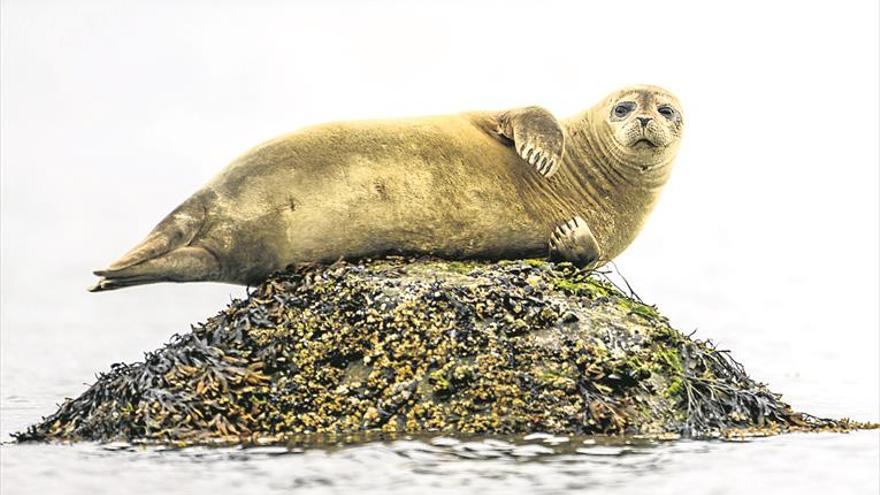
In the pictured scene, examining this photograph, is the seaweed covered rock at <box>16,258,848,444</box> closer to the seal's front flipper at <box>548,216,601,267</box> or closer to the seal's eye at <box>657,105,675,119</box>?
the seal's front flipper at <box>548,216,601,267</box>

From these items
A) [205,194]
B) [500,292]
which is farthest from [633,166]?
[205,194]

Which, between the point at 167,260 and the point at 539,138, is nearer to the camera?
the point at 167,260

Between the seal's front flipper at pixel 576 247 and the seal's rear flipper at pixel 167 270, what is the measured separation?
3.08 m

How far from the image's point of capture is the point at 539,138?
14.8m

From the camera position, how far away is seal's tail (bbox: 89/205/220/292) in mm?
13688

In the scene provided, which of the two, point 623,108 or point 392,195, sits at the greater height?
point 623,108

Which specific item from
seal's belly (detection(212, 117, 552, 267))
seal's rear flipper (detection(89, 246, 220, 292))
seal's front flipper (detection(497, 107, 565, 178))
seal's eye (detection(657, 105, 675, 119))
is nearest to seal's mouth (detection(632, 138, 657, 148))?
seal's eye (detection(657, 105, 675, 119))

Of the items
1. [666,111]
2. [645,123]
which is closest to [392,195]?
[645,123]

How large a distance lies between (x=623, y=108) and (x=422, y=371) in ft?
13.5

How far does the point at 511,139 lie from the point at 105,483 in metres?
5.73

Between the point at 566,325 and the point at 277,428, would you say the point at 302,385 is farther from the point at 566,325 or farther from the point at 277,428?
the point at 566,325

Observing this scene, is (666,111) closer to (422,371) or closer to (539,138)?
(539,138)

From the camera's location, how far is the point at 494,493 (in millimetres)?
10469

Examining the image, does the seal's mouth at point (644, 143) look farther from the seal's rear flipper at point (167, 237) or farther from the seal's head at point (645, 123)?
the seal's rear flipper at point (167, 237)
